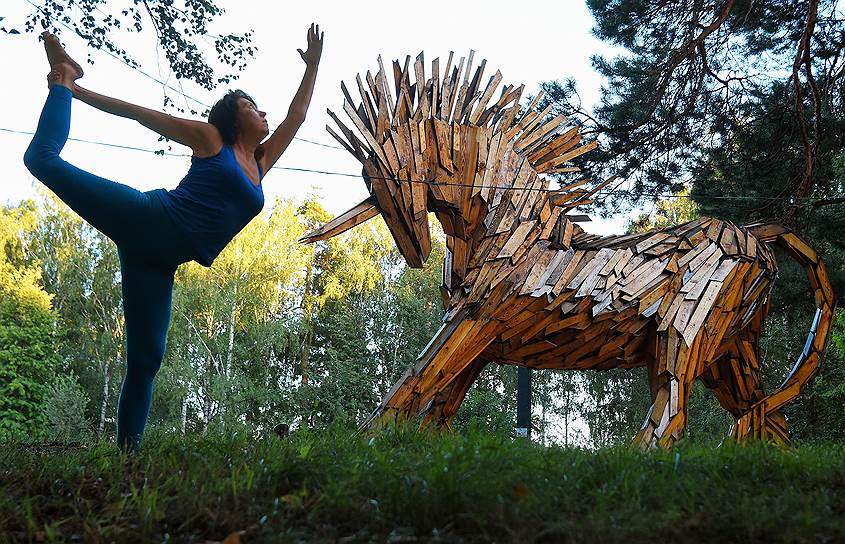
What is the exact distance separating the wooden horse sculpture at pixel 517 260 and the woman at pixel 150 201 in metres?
1.11

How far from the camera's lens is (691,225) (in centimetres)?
577

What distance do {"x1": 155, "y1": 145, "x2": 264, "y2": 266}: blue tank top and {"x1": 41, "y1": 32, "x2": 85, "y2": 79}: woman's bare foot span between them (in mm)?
684

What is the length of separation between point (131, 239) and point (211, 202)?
1.37ft

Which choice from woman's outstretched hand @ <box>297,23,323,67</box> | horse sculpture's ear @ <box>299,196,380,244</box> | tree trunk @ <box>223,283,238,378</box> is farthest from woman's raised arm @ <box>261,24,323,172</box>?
tree trunk @ <box>223,283,238,378</box>

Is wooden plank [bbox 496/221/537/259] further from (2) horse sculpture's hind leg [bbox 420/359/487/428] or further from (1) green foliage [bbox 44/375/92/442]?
(1) green foliage [bbox 44/375/92/442]

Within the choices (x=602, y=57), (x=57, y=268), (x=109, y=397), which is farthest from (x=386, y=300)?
(x=602, y=57)

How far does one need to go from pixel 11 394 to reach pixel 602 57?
57.7 ft

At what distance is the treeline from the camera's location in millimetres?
18844

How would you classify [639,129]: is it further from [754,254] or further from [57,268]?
[57,268]

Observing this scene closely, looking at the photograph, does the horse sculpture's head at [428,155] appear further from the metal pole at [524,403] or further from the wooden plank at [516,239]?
the metal pole at [524,403]

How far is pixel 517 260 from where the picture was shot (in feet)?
17.3


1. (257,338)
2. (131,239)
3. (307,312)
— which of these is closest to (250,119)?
(131,239)

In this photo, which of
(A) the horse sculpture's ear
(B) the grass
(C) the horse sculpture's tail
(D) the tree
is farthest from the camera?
(D) the tree

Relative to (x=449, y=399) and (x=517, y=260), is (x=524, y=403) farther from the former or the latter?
(x=517, y=260)
